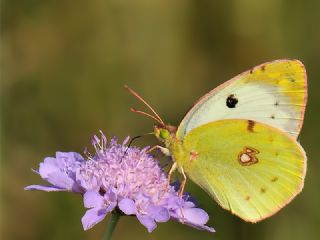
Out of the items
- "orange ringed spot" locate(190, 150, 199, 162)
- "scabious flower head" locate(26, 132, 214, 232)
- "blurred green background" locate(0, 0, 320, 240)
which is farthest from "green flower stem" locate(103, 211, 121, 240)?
"blurred green background" locate(0, 0, 320, 240)

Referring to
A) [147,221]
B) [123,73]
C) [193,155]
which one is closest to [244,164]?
[193,155]

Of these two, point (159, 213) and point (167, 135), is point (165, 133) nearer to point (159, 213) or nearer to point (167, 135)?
point (167, 135)

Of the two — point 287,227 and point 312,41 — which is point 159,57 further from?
point 287,227

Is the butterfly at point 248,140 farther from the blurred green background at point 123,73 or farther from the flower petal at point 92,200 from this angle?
the blurred green background at point 123,73

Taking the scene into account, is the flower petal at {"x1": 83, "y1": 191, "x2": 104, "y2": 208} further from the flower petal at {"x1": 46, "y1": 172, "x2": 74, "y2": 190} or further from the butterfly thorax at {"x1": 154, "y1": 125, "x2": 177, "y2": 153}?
the butterfly thorax at {"x1": 154, "y1": 125, "x2": 177, "y2": 153}

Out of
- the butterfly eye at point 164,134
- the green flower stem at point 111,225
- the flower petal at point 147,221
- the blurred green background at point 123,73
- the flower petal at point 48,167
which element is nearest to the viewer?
the green flower stem at point 111,225

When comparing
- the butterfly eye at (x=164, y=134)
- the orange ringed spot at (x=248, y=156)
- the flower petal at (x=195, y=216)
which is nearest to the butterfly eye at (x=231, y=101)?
the orange ringed spot at (x=248, y=156)
